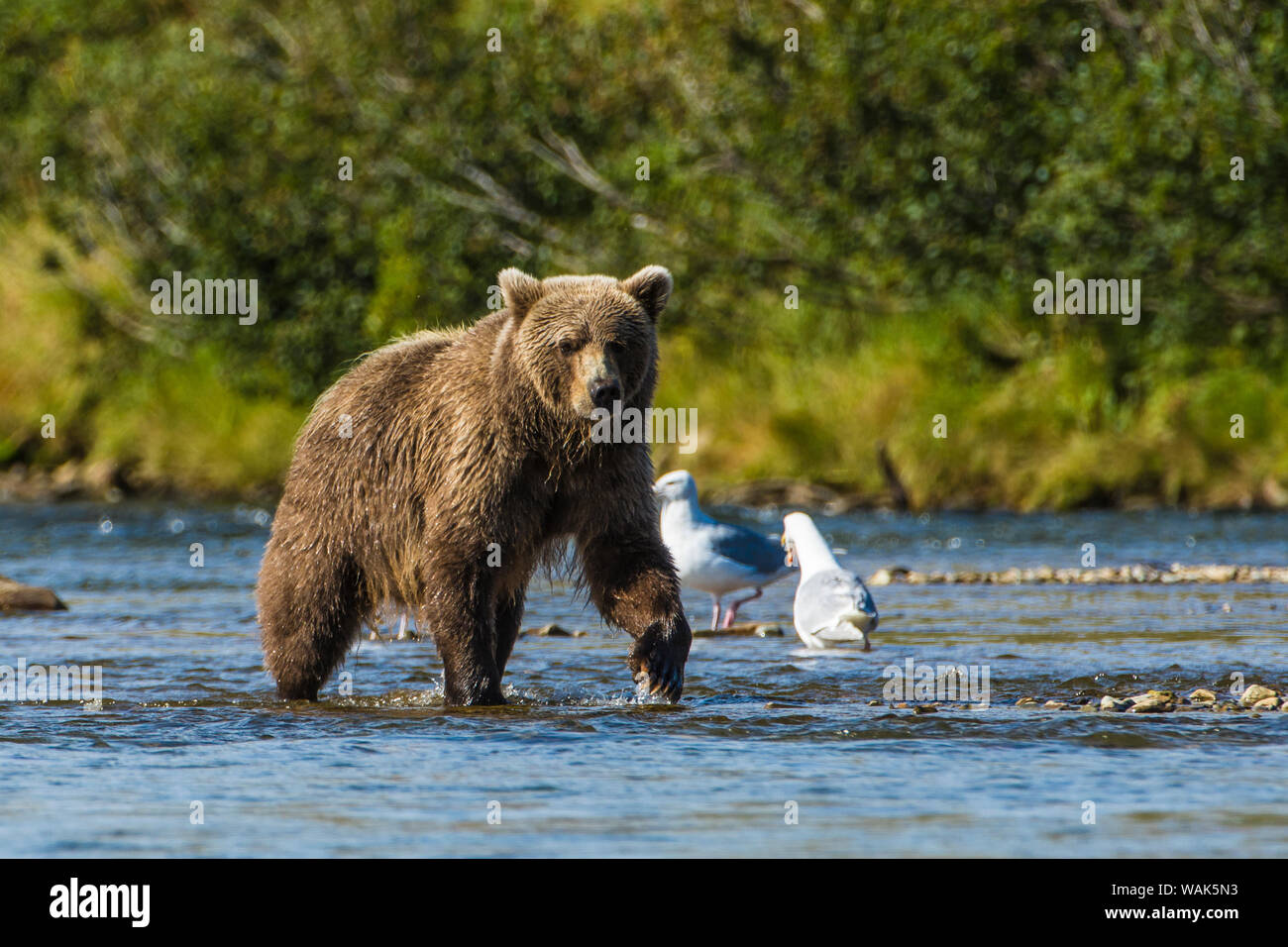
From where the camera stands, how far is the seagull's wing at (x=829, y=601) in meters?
10.7

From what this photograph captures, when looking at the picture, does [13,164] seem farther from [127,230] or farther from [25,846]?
[25,846]

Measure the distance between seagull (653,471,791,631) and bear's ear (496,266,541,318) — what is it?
3.33m

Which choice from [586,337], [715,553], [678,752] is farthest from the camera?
[715,553]

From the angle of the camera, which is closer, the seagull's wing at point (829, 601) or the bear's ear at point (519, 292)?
the bear's ear at point (519, 292)

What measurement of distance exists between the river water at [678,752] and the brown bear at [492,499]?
0.35 m

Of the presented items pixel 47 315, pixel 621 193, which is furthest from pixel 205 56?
pixel 621 193

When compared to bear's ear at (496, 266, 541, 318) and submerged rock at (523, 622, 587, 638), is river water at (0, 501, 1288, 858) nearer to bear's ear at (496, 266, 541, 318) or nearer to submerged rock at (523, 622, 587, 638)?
submerged rock at (523, 622, 587, 638)

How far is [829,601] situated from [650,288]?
2.87m

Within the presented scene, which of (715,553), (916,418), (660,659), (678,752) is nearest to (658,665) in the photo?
(660,659)

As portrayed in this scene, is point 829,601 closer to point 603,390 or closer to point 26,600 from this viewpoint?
point 603,390

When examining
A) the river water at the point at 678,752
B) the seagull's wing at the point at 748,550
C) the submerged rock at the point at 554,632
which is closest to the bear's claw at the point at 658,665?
the river water at the point at 678,752

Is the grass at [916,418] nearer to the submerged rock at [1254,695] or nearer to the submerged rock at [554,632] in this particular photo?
the submerged rock at [554,632]

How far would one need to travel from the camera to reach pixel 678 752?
741 centimetres

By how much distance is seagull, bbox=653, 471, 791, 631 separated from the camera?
1180 cm
